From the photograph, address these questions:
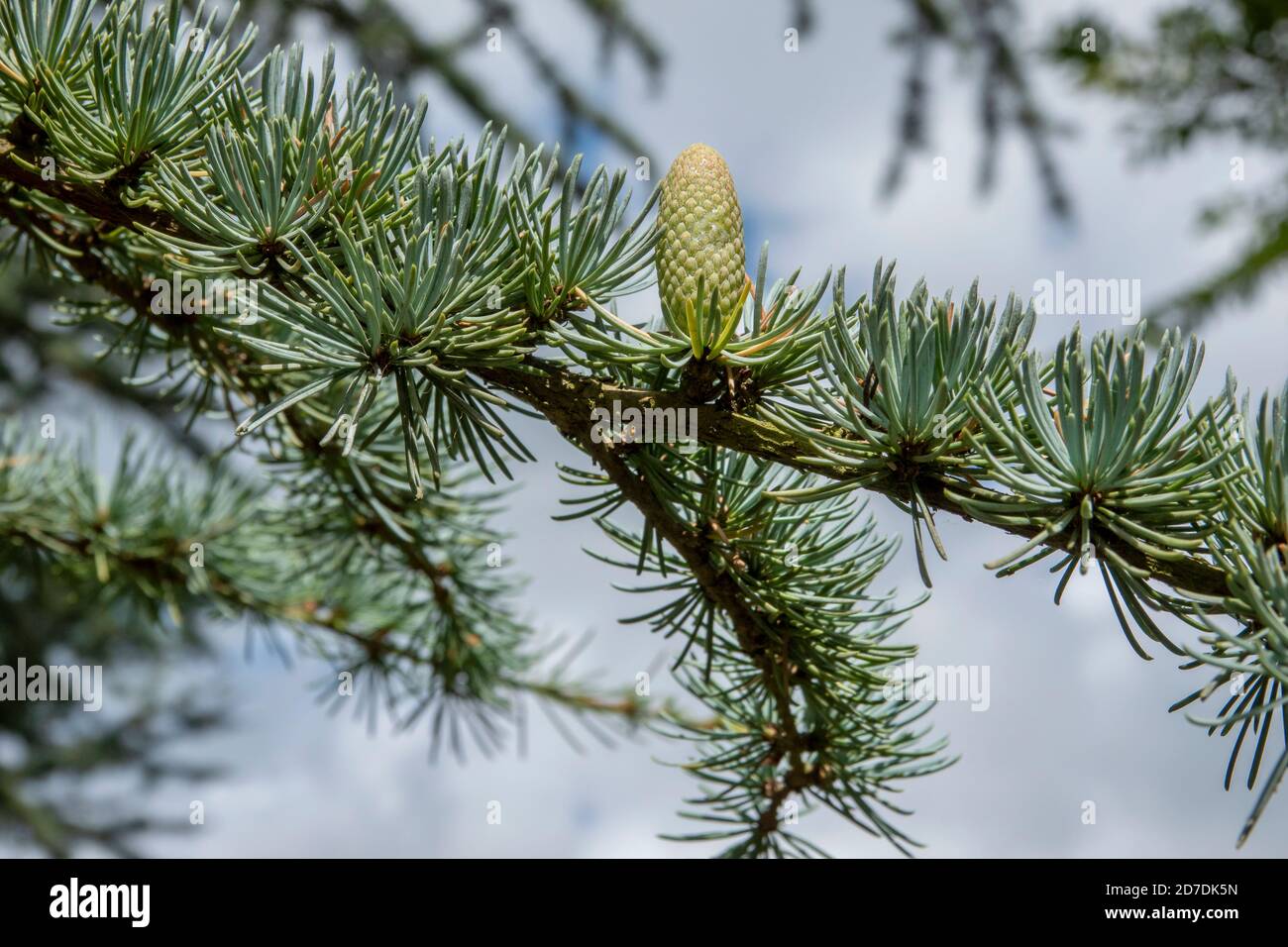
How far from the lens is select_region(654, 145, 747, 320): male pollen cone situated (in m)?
0.45

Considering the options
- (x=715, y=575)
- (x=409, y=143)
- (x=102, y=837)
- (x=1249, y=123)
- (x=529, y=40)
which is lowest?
(x=102, y=837)

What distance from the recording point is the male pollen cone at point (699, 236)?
1.47 ft

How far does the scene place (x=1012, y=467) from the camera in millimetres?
407

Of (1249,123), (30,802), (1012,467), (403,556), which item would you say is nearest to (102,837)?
(30,802)

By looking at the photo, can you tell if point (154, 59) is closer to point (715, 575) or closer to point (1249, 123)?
point (715, 575)

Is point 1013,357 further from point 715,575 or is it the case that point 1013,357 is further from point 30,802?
point 30,802

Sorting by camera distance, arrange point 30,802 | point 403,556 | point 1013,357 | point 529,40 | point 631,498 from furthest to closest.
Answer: point 30,802 < point 529,40 < point 403,556 < point 631,498 < point 1013,357

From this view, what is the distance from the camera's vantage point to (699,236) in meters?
0.45

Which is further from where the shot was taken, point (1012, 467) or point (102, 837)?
point (102, 837)

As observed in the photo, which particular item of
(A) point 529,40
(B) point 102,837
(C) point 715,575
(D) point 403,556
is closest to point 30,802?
(B) point 102,837

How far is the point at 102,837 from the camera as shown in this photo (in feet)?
9.21

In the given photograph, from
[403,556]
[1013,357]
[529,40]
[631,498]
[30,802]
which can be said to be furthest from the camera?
[30,802]
